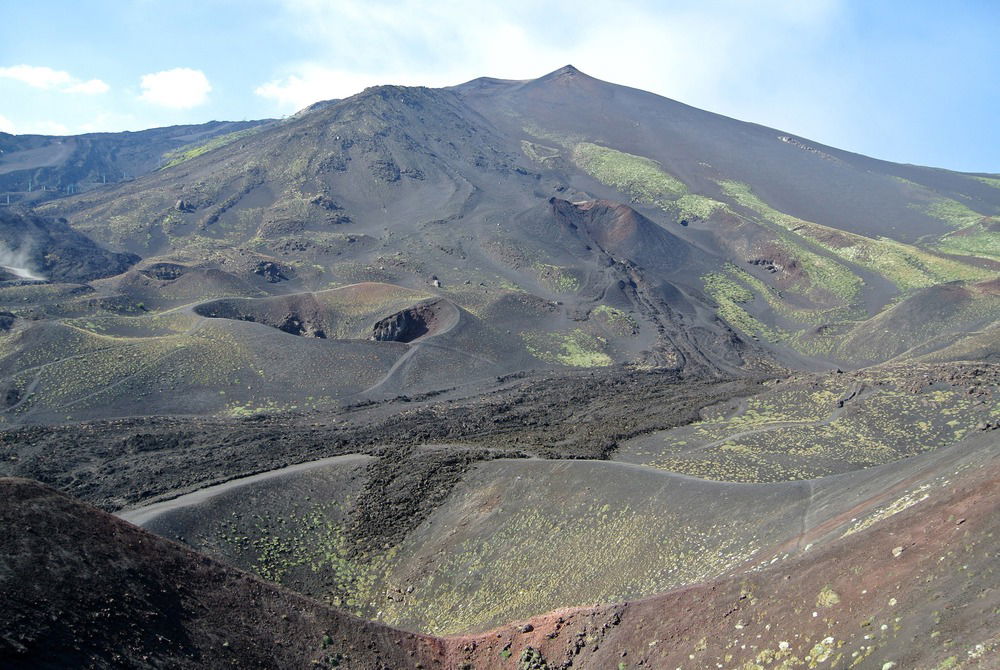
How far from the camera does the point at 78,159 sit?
5906 inches

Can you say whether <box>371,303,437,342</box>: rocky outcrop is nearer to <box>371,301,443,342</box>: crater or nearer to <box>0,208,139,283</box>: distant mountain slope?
<box>371,301,443,342</box>: crater

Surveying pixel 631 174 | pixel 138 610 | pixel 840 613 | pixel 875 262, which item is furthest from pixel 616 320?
pixel 631 174

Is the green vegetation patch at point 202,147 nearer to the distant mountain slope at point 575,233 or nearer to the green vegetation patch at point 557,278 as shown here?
the distant mountain slope at point 575,233

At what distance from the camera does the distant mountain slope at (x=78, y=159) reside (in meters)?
134

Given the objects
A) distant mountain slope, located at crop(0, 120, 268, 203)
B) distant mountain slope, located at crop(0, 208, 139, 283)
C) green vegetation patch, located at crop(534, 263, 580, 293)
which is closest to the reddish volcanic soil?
green vegetation patch, located at crop(534, 263, 580, 293)

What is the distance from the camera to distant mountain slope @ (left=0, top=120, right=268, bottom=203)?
134 metres

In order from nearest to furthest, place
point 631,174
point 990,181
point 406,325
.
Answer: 1. point 406,325
2. point 631,174
3. point 990,181

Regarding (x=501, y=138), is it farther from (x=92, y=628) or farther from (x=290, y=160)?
(x=92, y=628)

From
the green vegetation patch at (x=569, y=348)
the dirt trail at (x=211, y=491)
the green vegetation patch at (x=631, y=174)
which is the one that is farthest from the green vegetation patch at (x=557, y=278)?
the dirt trail at (x=211, y=491)

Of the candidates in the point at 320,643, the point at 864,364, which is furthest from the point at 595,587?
the point at 864,364

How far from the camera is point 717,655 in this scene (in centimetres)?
1380

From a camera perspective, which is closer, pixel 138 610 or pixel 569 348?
pixel 138 610

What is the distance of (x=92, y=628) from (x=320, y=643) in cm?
516

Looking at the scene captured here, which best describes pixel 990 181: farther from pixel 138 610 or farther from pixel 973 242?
pixel 138 610
